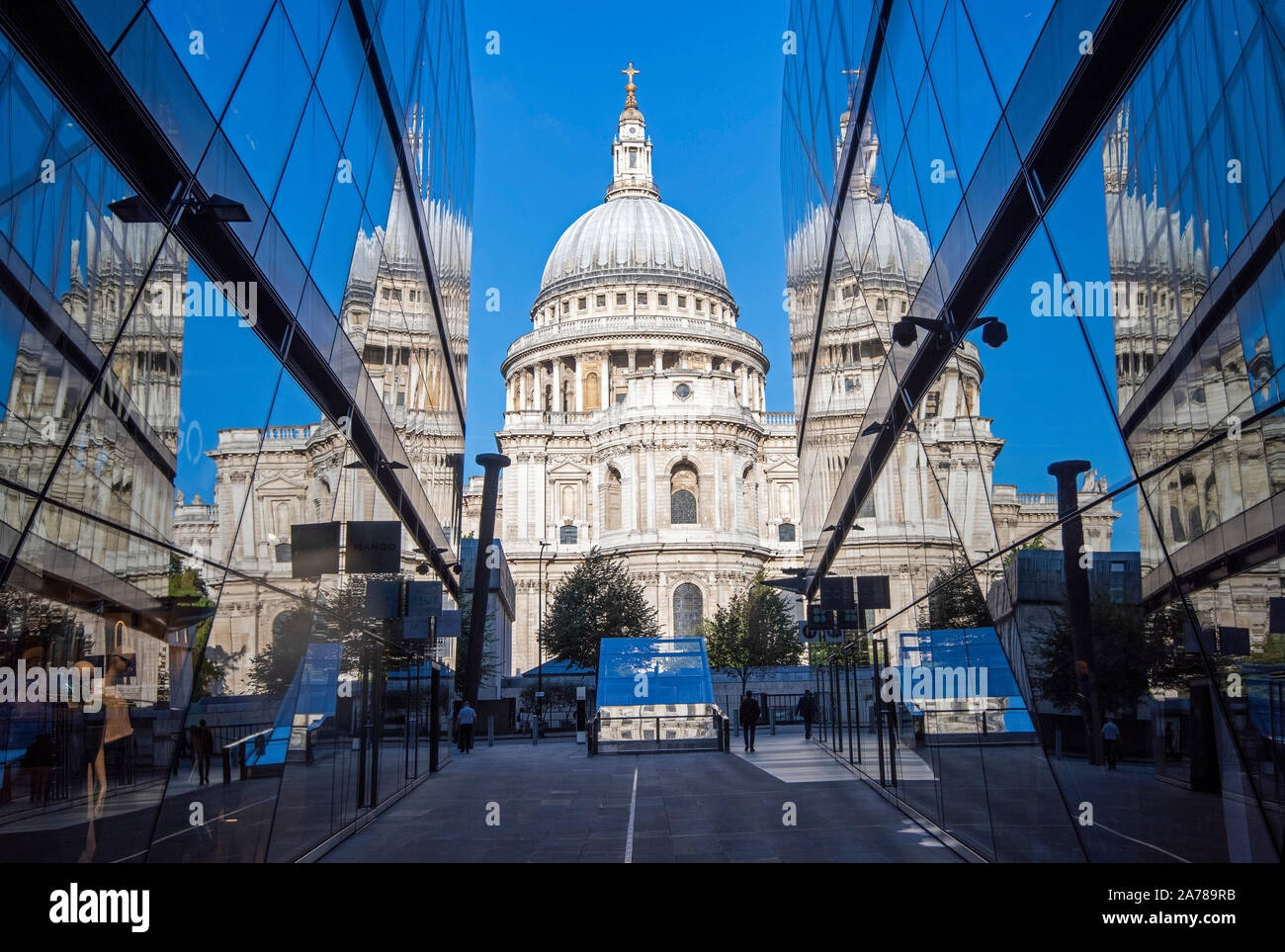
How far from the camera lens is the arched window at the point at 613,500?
8594 cm

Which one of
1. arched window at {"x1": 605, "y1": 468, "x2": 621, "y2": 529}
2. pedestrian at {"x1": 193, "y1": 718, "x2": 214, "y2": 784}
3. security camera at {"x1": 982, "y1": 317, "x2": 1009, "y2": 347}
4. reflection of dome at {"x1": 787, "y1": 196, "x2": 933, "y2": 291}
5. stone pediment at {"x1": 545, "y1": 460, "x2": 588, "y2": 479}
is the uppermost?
stone pediment at {"x1": 545, "y1": 460, "x2": 588, "y2": 479}

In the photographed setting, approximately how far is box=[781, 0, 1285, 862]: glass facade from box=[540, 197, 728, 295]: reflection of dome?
10389 cm

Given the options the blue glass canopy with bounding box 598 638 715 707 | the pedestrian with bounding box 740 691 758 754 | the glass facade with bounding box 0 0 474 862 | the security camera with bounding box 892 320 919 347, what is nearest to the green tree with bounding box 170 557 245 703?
the glass facade with bounding box 0 0 474 862

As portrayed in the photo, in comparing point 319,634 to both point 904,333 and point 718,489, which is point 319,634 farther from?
point 718,489

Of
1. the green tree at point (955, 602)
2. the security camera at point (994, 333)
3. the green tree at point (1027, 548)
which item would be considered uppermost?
the security camera at point (994, 333)

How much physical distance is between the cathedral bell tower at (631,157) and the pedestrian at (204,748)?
124 m

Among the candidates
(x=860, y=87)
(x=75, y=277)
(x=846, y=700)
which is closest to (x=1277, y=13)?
(x=75, y=277)

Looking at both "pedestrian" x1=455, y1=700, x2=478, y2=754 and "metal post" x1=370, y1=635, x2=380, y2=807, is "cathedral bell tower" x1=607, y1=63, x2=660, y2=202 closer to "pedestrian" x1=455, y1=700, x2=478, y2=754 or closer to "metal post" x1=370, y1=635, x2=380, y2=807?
"pedestrian" x1=455, y1=700, x2=478, y2=754

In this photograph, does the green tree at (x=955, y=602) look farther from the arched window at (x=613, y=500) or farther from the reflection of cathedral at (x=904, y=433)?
the arched window at (x=613, y=500)

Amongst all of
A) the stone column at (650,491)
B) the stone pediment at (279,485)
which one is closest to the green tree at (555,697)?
the stone column at (650,491)

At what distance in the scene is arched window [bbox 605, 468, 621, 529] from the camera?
85938 millimetres

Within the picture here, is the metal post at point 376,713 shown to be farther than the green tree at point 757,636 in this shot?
No
